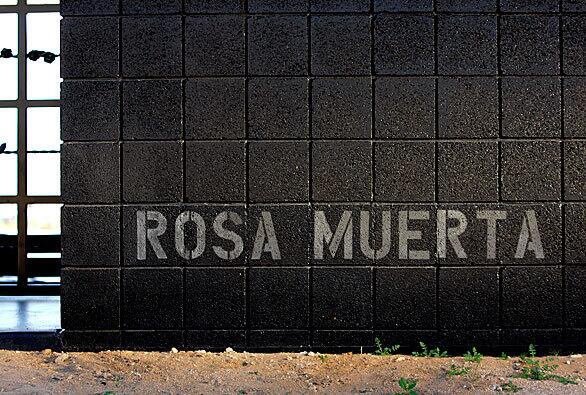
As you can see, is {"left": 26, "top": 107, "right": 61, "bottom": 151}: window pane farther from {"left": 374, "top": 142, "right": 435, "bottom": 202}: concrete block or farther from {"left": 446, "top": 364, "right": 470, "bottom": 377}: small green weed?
{"left": 446, "top": 364, "right": 470, "bottom": 377}: small green weed

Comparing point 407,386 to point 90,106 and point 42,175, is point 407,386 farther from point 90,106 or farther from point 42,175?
point 42,175

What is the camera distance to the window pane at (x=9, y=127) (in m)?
6.21

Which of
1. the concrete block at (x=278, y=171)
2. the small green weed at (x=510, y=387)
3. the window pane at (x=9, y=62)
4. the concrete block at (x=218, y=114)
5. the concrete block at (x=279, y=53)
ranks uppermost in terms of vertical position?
the window pane at (x=9, y=62)

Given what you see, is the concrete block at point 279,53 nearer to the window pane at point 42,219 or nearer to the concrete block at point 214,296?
the concrete block at point 214,296

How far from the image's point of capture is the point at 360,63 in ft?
13.9

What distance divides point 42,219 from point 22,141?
2.15ft

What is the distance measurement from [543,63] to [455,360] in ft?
5.66

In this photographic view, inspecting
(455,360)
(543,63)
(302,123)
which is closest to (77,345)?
(302,123)

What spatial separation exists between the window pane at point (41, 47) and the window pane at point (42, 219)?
894 mm

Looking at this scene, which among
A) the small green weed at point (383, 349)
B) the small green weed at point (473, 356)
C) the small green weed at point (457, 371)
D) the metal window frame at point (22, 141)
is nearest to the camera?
the small green weed at point (457, 371)

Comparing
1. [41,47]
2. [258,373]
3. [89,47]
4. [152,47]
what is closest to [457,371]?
[258,373]

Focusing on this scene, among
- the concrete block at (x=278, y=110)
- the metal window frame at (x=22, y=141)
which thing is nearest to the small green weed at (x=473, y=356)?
the concrete block at (x=278, y=110)

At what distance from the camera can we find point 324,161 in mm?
4234

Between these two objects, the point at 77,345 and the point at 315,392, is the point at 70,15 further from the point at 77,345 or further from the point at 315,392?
the point at 315,392
